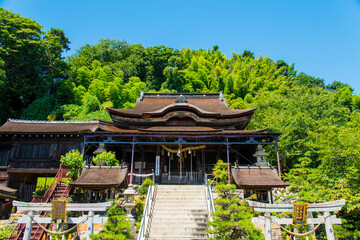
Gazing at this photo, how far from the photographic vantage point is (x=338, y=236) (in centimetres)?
1109

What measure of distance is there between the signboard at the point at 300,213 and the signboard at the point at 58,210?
768cm

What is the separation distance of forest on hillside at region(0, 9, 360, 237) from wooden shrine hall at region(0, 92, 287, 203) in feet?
9.51

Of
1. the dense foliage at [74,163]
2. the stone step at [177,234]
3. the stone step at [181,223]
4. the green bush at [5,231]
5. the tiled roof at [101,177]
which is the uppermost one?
the dense foliage at [74,163]

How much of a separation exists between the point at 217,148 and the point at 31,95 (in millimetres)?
25853

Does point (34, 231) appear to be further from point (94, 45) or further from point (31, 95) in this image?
point (94, 45)

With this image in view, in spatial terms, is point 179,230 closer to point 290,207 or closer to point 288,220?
point 288,220

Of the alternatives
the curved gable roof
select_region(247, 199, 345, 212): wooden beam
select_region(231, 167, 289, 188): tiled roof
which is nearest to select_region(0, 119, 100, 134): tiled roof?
the curved gable roof

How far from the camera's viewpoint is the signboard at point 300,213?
8211 millimetres

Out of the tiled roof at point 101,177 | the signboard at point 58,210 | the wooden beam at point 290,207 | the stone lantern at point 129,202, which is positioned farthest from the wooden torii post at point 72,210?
the wooden beam at point 290,207

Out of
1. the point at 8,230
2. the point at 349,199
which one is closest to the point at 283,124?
the point at 349,199

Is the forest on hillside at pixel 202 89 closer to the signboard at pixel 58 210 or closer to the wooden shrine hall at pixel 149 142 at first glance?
the wooden shrine hall at pixel 149 142

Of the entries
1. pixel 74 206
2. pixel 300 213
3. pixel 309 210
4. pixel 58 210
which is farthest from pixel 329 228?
pixel 58 210

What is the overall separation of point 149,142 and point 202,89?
88.5 ft

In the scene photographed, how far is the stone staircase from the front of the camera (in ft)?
34.6
